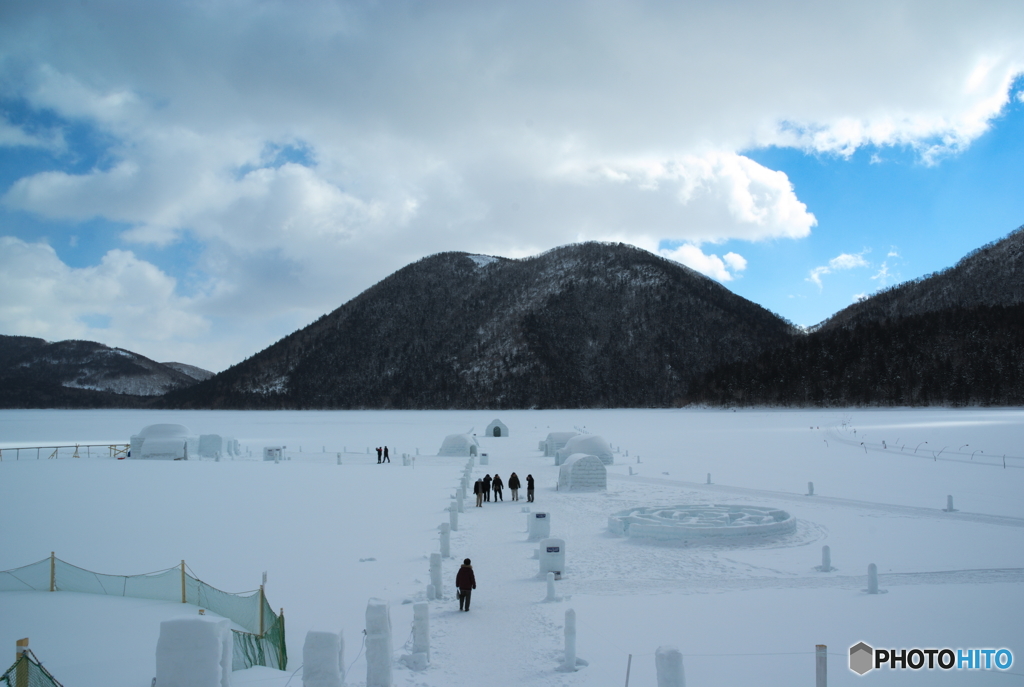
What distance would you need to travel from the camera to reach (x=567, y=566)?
14.5 meters

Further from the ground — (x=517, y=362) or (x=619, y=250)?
(x=619, y=250)

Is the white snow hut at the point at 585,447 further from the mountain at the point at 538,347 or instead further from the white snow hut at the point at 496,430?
the mountain at the point at 538,347

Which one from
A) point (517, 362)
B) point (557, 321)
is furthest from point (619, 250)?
point (517, 362)

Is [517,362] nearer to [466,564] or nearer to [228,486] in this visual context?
[228,486]

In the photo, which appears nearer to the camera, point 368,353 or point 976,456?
point 976,456

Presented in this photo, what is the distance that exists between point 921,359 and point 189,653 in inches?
3986

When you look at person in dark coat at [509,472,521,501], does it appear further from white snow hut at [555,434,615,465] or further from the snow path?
white snow hut at [555,434,615,465]

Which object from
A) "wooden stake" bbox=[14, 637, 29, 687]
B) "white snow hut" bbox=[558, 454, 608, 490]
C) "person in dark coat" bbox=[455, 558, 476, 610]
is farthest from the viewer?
"white snow hut" bbox=[558, 454, 608, 490]

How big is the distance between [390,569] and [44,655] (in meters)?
6.35

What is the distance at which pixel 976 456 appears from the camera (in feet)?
111

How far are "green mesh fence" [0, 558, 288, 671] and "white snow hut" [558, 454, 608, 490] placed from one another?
51.2 ft

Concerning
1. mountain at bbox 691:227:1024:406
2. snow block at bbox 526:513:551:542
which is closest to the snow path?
snow block at bbox 526:513:551:542

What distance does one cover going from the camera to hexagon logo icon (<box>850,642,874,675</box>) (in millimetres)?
8727

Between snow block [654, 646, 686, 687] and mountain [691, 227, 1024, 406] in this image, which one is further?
mountain [691, 227, 1024, 406]
